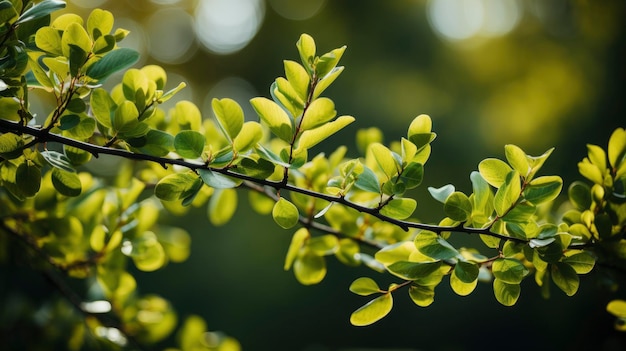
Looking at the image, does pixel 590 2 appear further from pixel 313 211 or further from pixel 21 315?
pixel 21 315

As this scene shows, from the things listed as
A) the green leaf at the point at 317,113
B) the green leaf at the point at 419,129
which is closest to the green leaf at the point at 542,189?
the green leaf at the point at 419,129

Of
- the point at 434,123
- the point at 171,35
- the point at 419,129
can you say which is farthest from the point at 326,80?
the point at 171,35

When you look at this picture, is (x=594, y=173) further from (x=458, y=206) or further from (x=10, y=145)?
(x=10, y=145)

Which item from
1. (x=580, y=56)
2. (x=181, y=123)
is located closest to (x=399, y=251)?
(x=181, y=123)

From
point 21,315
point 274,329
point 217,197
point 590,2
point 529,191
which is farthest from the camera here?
point 274,329

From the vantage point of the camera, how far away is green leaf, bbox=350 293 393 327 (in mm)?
520

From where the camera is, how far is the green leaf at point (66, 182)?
1.72 ft

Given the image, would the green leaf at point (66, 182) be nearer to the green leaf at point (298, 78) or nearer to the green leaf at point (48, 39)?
the green leaf at point (48, 39)

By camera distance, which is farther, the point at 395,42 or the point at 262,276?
the point at 395,42

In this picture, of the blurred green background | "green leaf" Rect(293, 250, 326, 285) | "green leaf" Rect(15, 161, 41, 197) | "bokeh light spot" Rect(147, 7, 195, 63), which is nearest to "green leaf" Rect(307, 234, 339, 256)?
"green leaf" Rect(293, 250, 326, 285)

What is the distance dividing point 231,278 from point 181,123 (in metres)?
2.74

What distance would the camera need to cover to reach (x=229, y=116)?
494 millimetres

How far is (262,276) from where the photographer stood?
3.22 meters

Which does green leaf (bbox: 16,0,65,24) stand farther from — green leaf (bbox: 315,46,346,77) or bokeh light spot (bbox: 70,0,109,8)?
bokeh light spot (bbox: 70,0,109,8)
